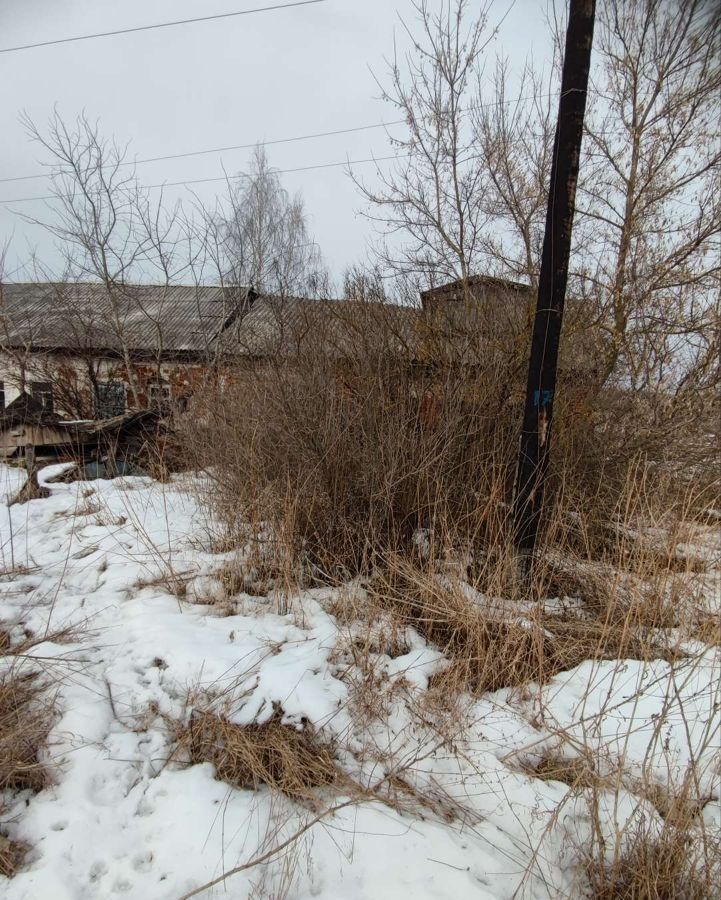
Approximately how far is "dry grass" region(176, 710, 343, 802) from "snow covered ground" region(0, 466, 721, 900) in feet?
0.16

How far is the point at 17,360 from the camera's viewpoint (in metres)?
10.4

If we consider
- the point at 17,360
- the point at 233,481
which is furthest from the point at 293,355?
the point at 17,360

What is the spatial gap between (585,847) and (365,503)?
7.75ft

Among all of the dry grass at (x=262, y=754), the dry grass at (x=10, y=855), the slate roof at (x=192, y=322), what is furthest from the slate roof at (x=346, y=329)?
the dry grass at (x=10, y=855)

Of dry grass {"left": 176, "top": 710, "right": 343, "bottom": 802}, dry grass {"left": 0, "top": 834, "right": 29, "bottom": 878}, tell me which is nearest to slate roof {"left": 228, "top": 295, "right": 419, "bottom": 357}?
dry grass {"left": 176, "top": 710, "right": 343, "bottom": 802}

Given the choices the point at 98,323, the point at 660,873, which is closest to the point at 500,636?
the point at 660,873

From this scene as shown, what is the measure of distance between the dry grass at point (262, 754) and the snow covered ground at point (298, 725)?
1.9 inches

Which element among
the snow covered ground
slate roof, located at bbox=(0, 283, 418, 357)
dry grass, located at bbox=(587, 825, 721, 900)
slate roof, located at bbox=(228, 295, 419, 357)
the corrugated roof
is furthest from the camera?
the corrugated roof

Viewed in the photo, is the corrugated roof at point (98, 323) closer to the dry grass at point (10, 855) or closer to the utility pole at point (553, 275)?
the utility pole at point (553, 275)

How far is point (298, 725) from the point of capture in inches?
85.6

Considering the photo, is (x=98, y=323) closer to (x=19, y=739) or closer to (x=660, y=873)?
(x=19, y=739)

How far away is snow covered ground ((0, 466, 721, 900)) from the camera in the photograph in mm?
1638

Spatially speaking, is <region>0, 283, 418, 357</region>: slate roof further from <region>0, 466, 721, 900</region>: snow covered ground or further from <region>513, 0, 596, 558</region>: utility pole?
<region>0, 466, 721, 900</region>: snow covered ground

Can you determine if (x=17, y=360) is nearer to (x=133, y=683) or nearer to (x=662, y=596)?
(x=133, y=683)
